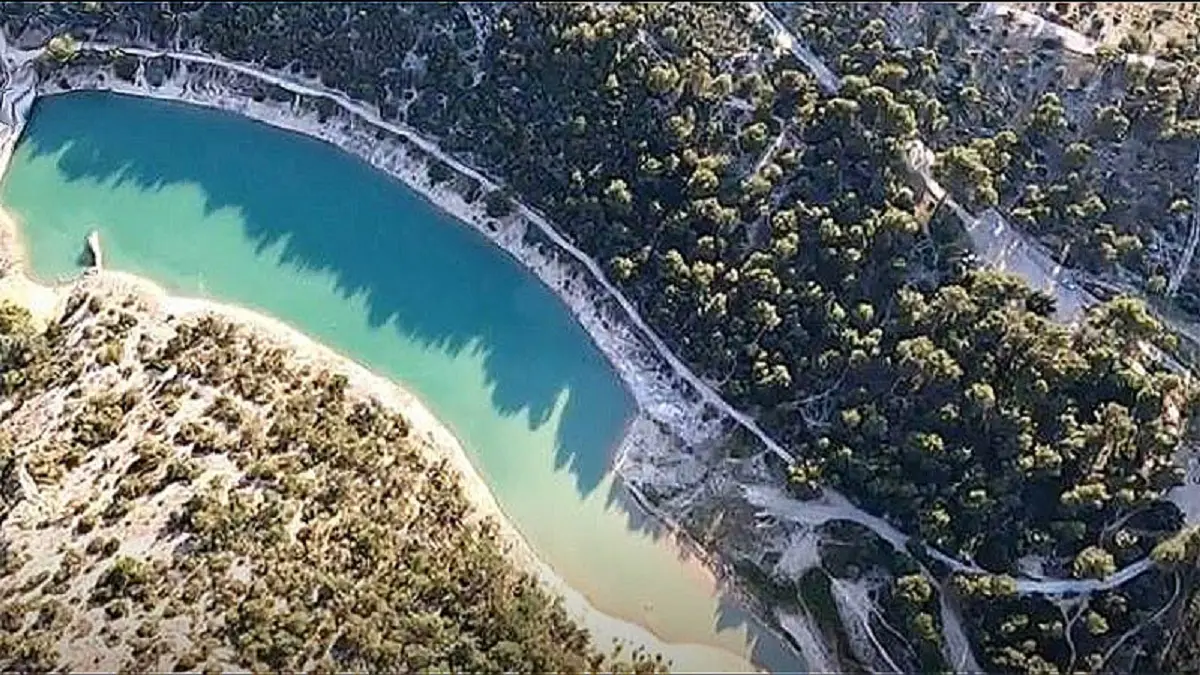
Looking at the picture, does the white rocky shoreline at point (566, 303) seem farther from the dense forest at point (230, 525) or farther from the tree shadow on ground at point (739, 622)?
the dense forest at point (230, 525)

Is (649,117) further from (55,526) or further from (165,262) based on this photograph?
(55,526)

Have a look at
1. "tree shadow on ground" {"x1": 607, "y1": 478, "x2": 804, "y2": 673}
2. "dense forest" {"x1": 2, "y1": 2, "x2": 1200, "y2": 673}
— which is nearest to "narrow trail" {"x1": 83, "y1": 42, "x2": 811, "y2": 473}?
"dense forest" {"x1": 2, "y1": 2, "x2": 1200, "y2": 673}

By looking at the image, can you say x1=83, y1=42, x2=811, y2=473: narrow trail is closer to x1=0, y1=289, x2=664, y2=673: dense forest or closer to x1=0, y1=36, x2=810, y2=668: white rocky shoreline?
x1=0, y1=36, x2=810, y2=668: white rocky shoreline

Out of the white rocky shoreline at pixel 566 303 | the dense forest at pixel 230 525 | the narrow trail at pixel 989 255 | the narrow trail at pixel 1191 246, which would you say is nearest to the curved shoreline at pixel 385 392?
the white rocky shoreline at pixel 566 303

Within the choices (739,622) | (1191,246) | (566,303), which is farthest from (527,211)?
(1191,246)

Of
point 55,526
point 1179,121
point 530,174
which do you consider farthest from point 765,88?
point 55,526

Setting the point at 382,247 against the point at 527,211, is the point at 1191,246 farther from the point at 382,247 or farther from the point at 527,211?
the point at 382,247
